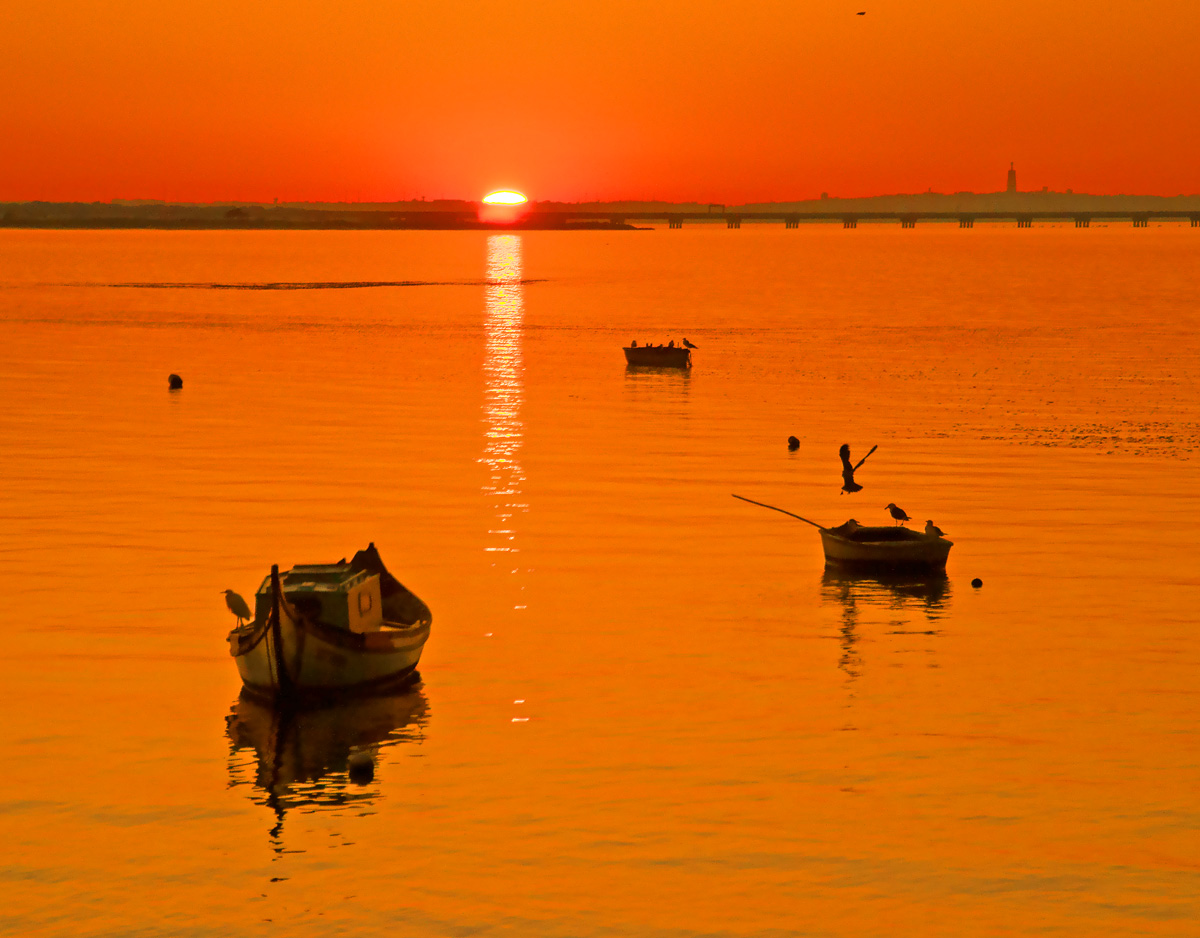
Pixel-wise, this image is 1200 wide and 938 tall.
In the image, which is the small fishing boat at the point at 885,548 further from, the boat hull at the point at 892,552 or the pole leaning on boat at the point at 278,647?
the pole leaning on boat at the point at 278,647

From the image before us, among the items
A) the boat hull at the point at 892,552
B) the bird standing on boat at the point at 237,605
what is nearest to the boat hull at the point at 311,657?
the bird standing on boat at the point at 237,605

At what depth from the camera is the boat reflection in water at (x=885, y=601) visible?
3556 centimetres

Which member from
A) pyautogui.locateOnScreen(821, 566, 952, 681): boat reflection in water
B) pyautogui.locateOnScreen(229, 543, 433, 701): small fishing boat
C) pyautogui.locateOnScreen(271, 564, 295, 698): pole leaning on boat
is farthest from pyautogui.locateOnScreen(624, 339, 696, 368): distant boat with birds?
pyautogui.locateOnScreen(271, 564, 295, 698): pole leaning on boat

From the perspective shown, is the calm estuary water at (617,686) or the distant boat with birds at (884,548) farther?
the distant boat with birds at (884,548)

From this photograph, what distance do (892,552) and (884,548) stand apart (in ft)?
0.74

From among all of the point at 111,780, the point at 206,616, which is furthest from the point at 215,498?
the point at 111,780

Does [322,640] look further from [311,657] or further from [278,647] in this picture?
[278,647]

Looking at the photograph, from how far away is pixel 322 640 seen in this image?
2984 centimetres

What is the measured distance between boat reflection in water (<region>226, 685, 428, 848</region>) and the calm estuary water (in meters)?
0.11

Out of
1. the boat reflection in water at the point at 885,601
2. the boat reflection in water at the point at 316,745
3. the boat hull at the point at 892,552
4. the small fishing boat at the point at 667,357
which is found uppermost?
the small fishing boat at the point at 667,357

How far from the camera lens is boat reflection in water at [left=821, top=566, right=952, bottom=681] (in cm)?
3556

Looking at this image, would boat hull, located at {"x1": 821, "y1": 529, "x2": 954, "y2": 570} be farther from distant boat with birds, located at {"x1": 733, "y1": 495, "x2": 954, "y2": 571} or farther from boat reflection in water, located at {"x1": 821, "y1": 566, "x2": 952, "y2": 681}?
boat reflection in water, located at {"x1": 821, "y1": 566, "x2": 952, "y2": 681}

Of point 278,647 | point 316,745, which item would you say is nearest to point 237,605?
point 278,647

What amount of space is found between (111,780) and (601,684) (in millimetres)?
9519
